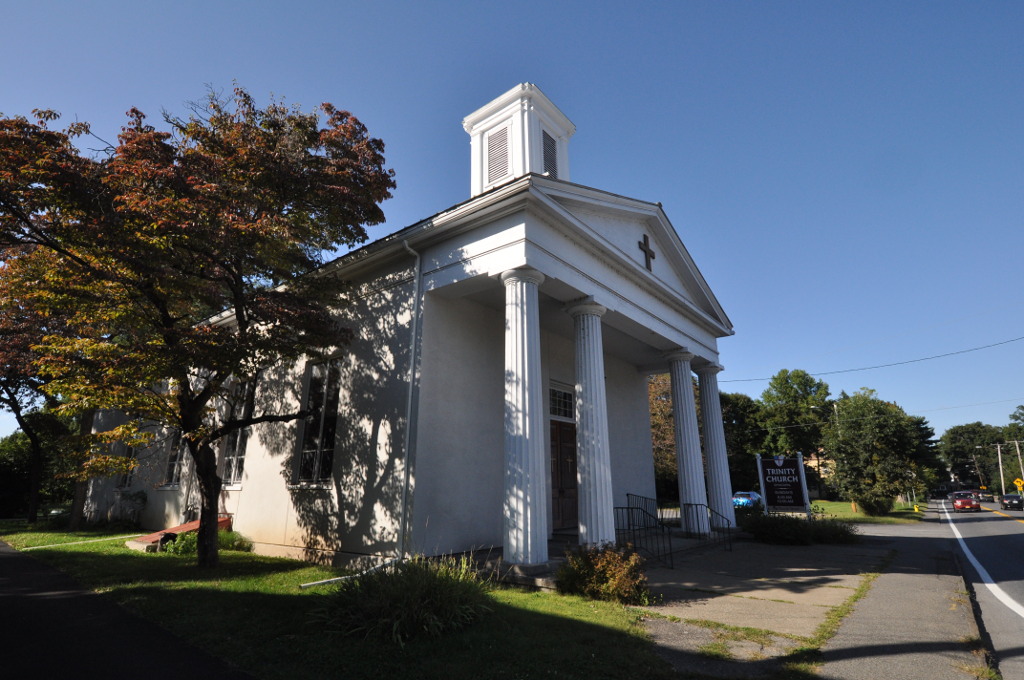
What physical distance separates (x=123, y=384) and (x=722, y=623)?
953 cm

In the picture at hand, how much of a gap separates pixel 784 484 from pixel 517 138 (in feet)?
44.6

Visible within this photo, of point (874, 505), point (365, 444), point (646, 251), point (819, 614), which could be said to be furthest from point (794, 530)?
point (874, 505)

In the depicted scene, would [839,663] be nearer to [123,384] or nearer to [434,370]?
[434,370]

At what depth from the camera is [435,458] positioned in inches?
375

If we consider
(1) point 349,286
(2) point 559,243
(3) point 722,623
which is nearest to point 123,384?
(1) point 349,286

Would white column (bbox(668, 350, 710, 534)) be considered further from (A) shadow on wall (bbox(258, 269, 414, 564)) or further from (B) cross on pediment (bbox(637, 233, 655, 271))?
(A) shadow on wall (bbox(258, 269, 414, 564))

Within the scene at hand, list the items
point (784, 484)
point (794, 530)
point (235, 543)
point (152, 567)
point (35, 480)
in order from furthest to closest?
point (35, 480) → point (784, 484) → point (794, 530) → point (235, 543) → point (152, 567)

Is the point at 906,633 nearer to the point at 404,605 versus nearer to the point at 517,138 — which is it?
the point at 404,605

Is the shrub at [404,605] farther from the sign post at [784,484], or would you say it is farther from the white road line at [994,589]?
the sign post at [784,484]

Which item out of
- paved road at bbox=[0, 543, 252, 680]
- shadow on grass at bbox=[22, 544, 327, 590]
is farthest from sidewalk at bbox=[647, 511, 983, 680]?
shadow on grass at bbox=[22, 544, 327, 590]

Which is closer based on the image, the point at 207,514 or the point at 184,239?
the point at 184,239

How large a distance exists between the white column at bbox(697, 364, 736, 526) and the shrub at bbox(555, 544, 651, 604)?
852 cm

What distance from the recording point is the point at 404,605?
17.4 feet

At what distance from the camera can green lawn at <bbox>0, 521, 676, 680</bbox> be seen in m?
4.48
